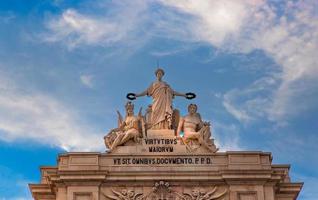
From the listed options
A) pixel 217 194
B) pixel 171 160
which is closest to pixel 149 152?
pixel 171 160

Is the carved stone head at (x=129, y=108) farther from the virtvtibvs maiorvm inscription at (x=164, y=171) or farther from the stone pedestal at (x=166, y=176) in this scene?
the stone pedestal at (x=166, y=176)

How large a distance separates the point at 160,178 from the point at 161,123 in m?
3.73

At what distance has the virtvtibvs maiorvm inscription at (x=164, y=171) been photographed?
132ft

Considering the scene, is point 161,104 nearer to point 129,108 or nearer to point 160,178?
point 129,108

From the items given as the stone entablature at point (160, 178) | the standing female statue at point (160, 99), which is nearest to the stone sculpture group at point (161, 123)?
the standing female statue at point (160, 99)

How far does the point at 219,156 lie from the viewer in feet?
135

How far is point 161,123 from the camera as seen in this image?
4291cm

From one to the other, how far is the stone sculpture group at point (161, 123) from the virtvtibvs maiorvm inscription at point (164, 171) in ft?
0.19

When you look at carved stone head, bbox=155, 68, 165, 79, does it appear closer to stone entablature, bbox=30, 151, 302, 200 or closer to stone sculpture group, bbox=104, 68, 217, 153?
stone sculpture group, bbox=104, 68, 217, 153

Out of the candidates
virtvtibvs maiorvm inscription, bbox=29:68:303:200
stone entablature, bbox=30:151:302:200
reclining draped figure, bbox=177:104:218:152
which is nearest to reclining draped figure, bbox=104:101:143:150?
virtvtibvs maiorvm inscription, bbox=29:68:303:200

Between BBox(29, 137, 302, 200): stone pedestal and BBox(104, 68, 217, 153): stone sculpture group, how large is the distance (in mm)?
882

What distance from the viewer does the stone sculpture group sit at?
4178 cm

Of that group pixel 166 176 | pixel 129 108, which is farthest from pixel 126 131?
pixel 166 176

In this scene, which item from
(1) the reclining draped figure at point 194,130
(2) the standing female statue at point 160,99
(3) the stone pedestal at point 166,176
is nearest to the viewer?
(3) the stone pedestal at point 166,176
